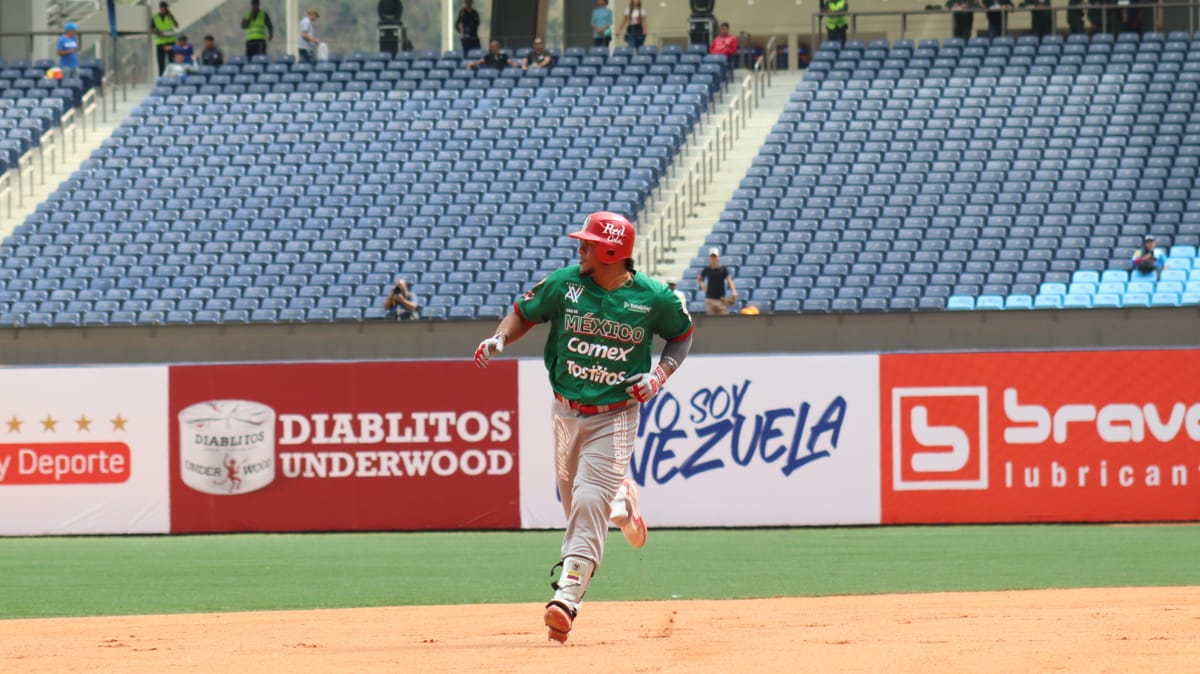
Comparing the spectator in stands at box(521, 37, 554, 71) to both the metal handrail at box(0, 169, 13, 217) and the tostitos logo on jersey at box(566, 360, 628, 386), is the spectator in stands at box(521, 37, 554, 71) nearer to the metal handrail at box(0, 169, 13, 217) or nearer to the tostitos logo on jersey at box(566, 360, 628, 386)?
the metal handrail at box(0, 169, 13, 217)

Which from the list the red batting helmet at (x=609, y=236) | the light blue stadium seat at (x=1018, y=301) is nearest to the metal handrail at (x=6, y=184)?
the light blue stadium seat at (x=1018, y=301)

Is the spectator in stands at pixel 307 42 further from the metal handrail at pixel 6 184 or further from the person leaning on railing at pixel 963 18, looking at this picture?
the person leaning on railing at pixel 963 18

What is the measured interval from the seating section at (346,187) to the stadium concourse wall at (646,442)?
16.2 feet

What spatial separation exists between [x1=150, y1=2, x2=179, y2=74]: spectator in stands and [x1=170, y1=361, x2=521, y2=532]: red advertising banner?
1638 centimetres

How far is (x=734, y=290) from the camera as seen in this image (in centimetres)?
2203

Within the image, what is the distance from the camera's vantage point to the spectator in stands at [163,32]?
32.8 m

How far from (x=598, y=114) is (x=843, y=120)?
405 centimetres

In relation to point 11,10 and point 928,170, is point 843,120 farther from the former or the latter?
point 11,10

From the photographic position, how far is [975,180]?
82.7ft

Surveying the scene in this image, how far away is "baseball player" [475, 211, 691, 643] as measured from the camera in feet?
27.0

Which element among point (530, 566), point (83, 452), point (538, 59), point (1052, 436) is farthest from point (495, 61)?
point (530, 566)

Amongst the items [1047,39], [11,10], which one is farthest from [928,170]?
[11,10]

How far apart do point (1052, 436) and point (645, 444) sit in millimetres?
3989

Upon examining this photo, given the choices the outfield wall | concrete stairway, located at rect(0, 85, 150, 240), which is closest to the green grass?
the outfield wall
